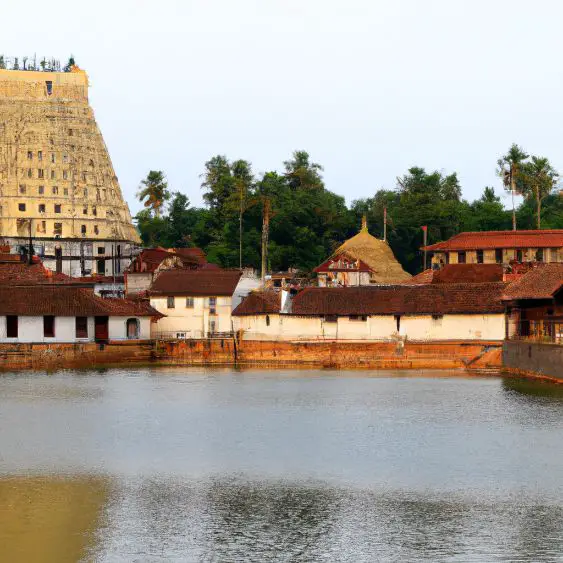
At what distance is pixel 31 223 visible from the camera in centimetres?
12900

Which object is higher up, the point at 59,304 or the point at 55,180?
the point at 55,180

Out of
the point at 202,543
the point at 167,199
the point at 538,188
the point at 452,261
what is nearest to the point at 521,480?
the point at 202,543

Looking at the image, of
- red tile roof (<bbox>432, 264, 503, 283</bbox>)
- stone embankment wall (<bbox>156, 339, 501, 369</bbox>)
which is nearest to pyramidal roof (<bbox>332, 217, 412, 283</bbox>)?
red tile roof (<bbox>432, 264, 503, 283</bbox>)

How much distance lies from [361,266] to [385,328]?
82.3 ft

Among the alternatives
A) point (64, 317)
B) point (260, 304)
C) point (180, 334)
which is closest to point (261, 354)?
point (260, 304)

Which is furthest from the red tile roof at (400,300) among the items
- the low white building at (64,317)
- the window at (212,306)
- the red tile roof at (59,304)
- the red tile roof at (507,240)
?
the red tile roof at (507,240)

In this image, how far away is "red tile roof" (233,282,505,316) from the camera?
84.2m

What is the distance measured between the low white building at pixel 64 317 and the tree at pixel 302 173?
5165cm

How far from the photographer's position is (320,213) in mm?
128125

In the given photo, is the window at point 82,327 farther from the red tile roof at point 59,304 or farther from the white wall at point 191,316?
the white wall at point 191,316

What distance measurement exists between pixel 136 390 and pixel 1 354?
2003 cm

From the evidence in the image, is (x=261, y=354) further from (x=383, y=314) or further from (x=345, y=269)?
(x=345, y=269)

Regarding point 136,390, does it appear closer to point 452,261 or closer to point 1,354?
point 1,354

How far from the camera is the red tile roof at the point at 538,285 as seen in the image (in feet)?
243
